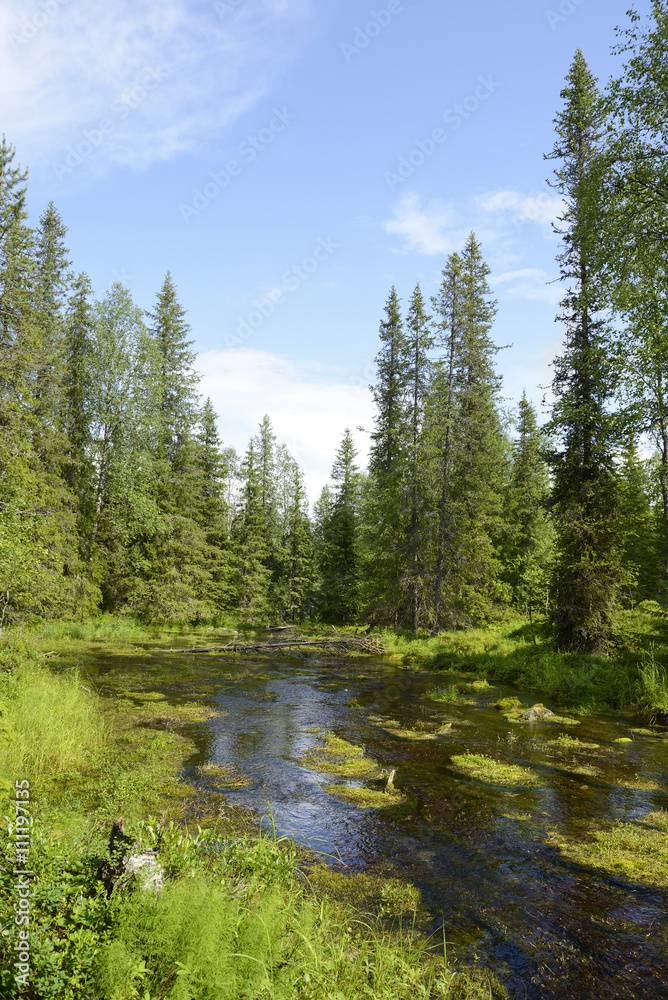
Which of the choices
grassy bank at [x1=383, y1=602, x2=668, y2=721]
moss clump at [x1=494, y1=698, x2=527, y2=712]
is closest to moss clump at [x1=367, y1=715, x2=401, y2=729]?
moss clump at [x1=494, y1=698, x2=527, y2=712]

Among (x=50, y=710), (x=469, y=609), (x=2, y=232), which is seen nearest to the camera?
(x=50, y=710)

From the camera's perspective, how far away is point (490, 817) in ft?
27.0

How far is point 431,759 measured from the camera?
10.9m

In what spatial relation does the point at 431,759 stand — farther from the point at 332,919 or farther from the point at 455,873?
the point at 332,919

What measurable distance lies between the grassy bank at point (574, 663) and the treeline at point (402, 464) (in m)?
1.02

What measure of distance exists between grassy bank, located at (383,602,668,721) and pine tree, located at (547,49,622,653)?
87 cm

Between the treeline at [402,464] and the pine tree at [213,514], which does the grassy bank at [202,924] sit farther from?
the pine tree at [213,514]

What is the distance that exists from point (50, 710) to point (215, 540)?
104 feet

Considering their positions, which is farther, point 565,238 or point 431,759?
point 565,238

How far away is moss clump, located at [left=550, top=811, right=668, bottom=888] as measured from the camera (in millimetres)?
6633

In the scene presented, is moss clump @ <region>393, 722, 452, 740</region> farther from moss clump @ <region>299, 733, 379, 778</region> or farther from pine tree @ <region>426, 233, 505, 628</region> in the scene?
pine tree @ <region>426, 233, 505, 628</region>

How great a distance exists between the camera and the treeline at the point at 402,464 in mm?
14008

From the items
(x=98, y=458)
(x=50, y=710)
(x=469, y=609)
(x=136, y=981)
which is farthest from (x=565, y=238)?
(x=98, y=458)

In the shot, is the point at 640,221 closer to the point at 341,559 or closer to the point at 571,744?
the point at 571,744
